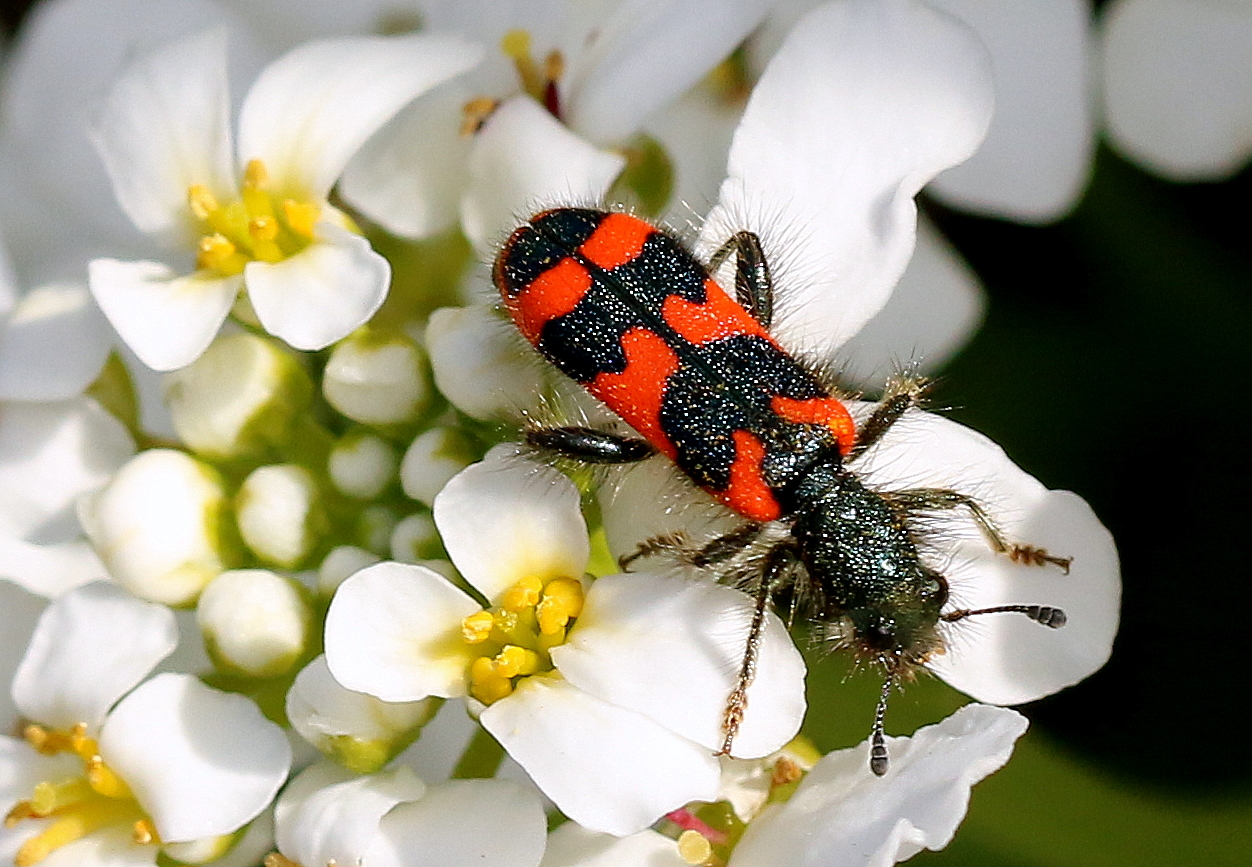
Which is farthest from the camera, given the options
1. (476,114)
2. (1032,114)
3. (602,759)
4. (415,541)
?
(1032,114)

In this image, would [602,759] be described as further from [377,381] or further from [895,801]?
[377,381]

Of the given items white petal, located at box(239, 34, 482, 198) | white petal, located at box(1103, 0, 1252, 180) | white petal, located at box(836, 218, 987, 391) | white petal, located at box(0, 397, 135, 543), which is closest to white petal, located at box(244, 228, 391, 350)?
white petal, located at box(239, 34, 482, 198)

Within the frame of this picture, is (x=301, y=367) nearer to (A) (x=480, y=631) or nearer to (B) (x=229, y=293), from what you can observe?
(B) (x=229, y=293)

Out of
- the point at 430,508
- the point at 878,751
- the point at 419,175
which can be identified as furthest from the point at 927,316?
the point at 878,751

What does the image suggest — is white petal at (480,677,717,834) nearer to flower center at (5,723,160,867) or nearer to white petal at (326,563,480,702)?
white petal at (326,563,480,702)

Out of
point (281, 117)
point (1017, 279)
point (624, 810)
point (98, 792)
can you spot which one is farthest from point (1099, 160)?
point (98, 792)
